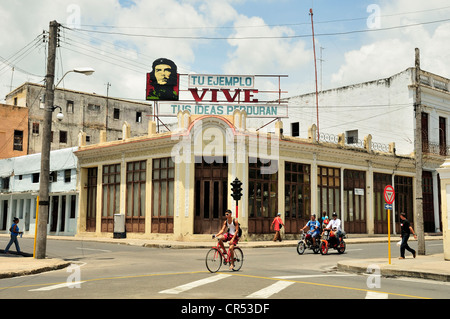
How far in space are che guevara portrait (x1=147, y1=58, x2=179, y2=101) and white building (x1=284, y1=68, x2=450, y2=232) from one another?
11730mm

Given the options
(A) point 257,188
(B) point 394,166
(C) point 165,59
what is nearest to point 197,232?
(A) point 257,188

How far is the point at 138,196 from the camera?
30.4m

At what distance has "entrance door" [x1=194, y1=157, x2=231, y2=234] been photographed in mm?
27594

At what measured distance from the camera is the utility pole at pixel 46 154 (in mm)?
17047

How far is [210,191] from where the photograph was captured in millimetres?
27766

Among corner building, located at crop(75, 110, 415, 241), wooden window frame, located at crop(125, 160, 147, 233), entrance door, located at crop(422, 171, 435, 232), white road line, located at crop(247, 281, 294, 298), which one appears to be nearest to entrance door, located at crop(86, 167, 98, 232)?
corner building, located at crop(75, 110, 415, 241)

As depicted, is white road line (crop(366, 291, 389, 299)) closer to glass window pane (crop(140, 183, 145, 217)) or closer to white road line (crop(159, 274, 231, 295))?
white road line (crop(159, 274, 231, 295))

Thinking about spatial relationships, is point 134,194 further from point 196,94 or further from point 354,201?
point 354,201

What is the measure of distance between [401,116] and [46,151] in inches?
1134

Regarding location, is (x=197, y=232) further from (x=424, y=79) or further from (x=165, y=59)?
(x=424, y=79)

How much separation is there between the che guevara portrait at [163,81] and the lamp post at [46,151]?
1443 cm
